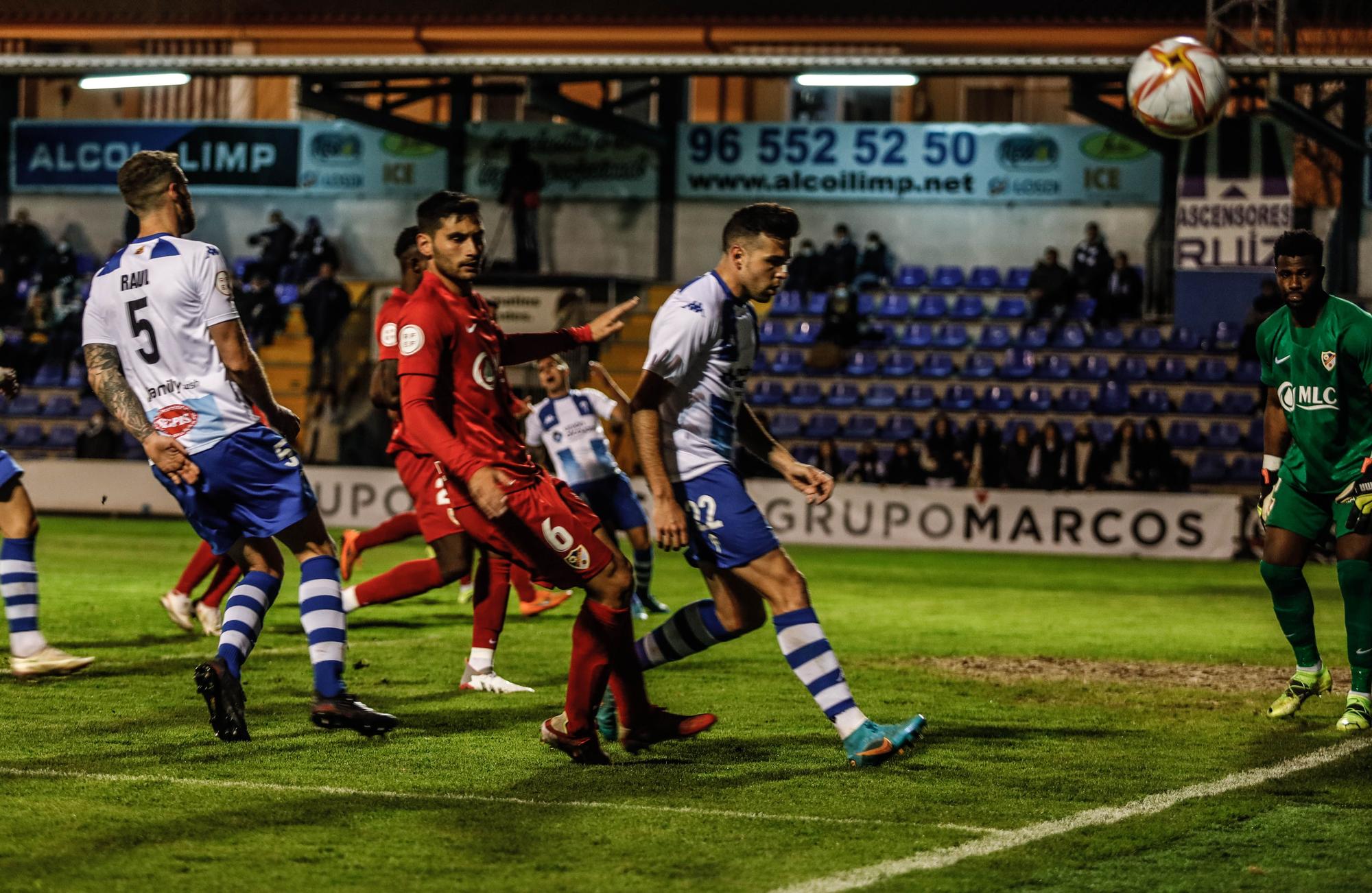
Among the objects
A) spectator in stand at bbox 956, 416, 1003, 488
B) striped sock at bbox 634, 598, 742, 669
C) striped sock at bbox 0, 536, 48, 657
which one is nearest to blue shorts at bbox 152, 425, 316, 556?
striped sock at bbox 634, 598, 742, 669

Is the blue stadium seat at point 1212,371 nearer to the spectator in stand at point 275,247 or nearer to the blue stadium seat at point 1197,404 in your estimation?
the blue stadium seat at point 1197,404

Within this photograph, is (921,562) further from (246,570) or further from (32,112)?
(32,112)

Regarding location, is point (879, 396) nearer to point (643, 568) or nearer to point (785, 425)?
point (785, 425)

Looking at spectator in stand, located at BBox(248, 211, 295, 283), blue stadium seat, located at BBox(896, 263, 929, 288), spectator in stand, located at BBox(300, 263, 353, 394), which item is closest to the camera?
spectator in stand, located at BBox(300, 263, 353, 394)

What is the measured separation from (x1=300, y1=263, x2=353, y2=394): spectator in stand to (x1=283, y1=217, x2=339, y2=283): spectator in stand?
6.02 feet

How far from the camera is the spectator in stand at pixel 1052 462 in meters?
22.0

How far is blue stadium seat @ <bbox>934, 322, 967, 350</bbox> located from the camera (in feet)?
90.5

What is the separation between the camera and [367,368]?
2623cm

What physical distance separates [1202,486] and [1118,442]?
2.47 metres

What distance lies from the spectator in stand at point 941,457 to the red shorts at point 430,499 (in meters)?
14.2

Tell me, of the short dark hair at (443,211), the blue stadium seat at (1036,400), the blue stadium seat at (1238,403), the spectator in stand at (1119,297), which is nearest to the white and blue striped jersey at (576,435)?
the short dark hair at (443,211)

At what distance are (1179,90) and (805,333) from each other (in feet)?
38.2

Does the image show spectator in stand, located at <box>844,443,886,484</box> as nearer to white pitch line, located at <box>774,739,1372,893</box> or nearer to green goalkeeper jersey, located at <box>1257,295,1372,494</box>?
green goalkeeper jersey, located at <box>1257,295,1372,494</box>

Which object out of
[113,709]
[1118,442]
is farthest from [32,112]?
[113,709]
